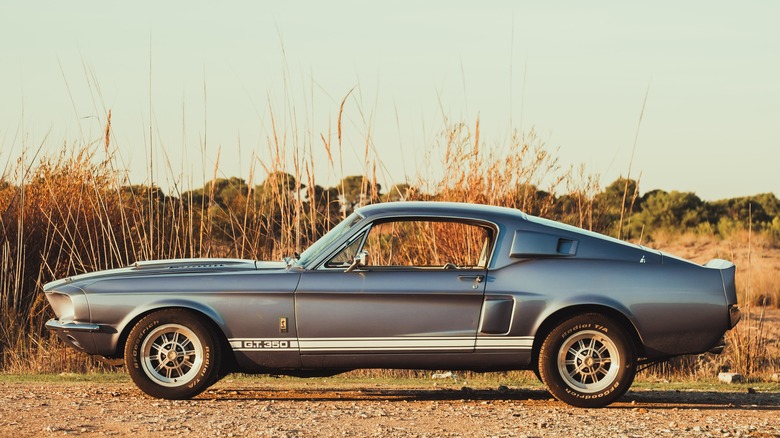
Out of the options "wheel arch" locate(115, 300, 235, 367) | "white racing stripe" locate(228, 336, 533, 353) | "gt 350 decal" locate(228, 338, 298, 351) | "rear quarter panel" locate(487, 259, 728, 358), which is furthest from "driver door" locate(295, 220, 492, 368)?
"wheel arch" locate(115, 300, 235, 367)

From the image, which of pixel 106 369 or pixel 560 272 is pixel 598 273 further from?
pixel 106 369

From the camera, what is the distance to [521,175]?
15.6 meters

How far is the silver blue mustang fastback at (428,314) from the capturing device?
947cm

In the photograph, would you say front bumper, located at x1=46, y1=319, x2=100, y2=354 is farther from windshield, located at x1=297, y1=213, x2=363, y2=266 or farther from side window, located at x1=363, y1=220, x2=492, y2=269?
side window, located at x1=363, y1=220, x2=492, y2=269

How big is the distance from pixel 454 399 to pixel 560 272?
1.46 meters

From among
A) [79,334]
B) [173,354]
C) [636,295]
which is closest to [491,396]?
[636,295]

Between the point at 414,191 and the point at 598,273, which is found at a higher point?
the point at 414,191

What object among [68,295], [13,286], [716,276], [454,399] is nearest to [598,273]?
[716,276]

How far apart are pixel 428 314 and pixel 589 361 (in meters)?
1.28

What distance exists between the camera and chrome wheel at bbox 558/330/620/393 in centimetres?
949

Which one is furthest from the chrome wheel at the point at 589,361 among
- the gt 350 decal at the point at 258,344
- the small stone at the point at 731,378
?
the small stone at the point at 731,378

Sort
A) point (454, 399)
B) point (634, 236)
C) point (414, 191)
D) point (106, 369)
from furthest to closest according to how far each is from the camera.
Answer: point (634, 236)
point (414, 191)
point (106, 369)
point (454, 399)

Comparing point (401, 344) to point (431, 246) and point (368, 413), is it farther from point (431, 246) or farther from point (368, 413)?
point (431, 246)

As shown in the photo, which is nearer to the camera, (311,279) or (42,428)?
(42,428)
